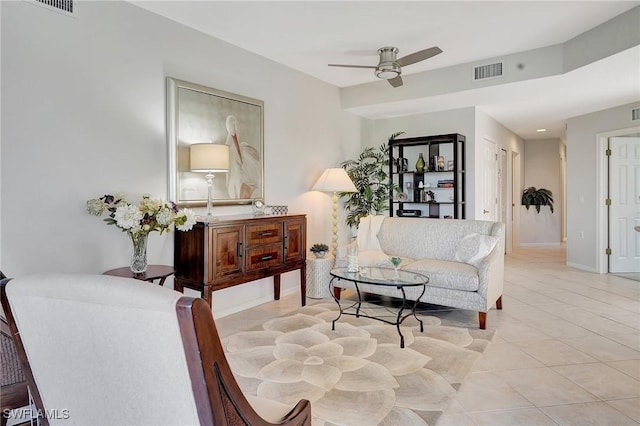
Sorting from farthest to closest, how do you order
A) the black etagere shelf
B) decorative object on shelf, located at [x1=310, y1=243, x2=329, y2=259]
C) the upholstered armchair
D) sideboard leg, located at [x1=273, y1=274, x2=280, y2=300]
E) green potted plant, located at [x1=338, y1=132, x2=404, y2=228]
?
green potted plant, located at [x1=338, y1=132, x2=404, y2=228] < the black etagere shelf < decorative object on shelf, located at [x1=310, y1=243, x2=329, y2=259] < sideboard leg, located at [x1=273, y1=274, x2=280, y2=300] < the upholstered armchair

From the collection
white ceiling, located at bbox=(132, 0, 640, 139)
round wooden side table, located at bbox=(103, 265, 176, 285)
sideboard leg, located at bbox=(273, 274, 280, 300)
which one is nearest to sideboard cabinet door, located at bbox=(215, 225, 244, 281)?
round wooden side table, located at bbox=(103, 265, 176, 285)

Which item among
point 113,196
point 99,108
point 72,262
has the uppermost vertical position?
point 99,108

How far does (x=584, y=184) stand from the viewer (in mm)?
6328

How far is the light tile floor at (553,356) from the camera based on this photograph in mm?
2158

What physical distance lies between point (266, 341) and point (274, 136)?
2373mm

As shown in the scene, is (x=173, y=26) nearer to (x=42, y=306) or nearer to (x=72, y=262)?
(x=72, y=262)

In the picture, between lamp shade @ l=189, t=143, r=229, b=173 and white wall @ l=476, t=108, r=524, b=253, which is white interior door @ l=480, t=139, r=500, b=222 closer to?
white wall @ l=476, t=108, r=524, b=253

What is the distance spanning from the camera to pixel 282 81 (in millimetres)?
4719

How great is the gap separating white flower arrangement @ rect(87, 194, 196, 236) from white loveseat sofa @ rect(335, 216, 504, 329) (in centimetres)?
210

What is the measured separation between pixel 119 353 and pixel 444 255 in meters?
3.80

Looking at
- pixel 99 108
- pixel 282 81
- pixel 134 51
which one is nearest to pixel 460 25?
pixel 282 81

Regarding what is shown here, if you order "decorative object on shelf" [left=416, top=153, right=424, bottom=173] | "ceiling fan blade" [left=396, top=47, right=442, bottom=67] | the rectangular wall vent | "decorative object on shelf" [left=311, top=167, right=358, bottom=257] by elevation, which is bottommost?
"decorative object on shelf" [left=311, top=167, right=358, bottom=257]

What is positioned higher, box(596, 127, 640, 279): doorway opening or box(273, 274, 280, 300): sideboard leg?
box(596, 127, 640, 279): doorway opening

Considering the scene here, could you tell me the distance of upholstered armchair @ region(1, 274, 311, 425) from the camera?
2.78 feet
